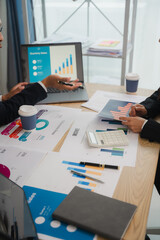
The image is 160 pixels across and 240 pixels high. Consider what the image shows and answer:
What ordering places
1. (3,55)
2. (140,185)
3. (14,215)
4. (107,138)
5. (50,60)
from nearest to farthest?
(14,215) → (140,185) → (107,138) → (50,60) → (3,55)

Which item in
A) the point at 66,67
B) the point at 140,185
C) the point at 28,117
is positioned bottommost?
the point at 140,185

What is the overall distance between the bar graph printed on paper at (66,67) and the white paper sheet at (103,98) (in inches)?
9.3

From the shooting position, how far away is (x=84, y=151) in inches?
38.4

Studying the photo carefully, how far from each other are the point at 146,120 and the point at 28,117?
52 centimetres

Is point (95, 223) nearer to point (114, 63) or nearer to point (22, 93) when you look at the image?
point (22, 93)

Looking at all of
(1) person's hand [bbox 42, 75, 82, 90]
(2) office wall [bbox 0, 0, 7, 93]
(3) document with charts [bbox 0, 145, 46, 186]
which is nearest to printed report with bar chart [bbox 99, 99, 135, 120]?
(1) person's hand [bbox 42, 75, 82, 90]

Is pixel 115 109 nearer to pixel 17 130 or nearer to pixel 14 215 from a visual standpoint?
pixel 17 130

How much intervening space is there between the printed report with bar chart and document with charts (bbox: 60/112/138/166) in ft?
0.10

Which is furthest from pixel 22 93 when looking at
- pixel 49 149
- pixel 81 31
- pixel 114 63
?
pixel 114 63

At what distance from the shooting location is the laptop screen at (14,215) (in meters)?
0.57

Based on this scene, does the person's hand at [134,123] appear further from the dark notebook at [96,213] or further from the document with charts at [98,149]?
the dark notebook at [96,213]

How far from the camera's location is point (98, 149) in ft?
3.25

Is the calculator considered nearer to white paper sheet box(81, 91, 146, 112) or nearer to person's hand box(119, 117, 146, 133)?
person's hand box(119, 117, 146, 133)

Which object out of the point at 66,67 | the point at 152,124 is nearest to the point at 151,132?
the point at 152,124
